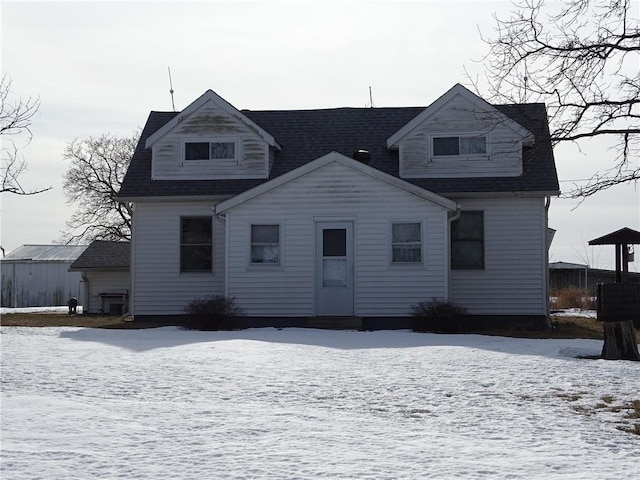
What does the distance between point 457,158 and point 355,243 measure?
4079mm

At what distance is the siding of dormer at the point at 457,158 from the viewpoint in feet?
74.1

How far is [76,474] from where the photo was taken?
636cm

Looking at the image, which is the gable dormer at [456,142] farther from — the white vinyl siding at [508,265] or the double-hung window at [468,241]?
the double-hung window at [468,241]

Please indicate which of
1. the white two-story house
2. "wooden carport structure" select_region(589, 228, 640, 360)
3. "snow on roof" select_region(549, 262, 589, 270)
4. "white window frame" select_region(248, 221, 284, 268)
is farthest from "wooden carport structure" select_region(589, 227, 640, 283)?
"snow on roof" select_region(549, 262, 589, 270)

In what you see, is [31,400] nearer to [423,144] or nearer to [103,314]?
[423,144]

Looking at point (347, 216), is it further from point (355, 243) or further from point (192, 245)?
point (192, 245)

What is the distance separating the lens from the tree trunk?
44.7ft

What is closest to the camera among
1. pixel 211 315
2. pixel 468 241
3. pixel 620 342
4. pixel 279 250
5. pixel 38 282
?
pixel 620 342

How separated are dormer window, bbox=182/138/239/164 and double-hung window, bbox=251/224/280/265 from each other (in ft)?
10.1

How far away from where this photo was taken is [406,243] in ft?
68.8

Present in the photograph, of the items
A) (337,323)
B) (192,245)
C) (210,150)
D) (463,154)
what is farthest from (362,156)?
(192,245)

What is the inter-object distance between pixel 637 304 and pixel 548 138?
8266mm

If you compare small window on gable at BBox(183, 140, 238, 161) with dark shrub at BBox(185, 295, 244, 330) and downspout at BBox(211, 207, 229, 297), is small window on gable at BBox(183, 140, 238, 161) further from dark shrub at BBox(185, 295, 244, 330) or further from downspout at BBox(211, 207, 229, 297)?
dark shrub at BBox(185, 295, 244, 330)

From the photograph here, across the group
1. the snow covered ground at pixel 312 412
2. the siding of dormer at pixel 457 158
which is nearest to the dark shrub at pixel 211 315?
the snow covered ground at pixel 312 412
